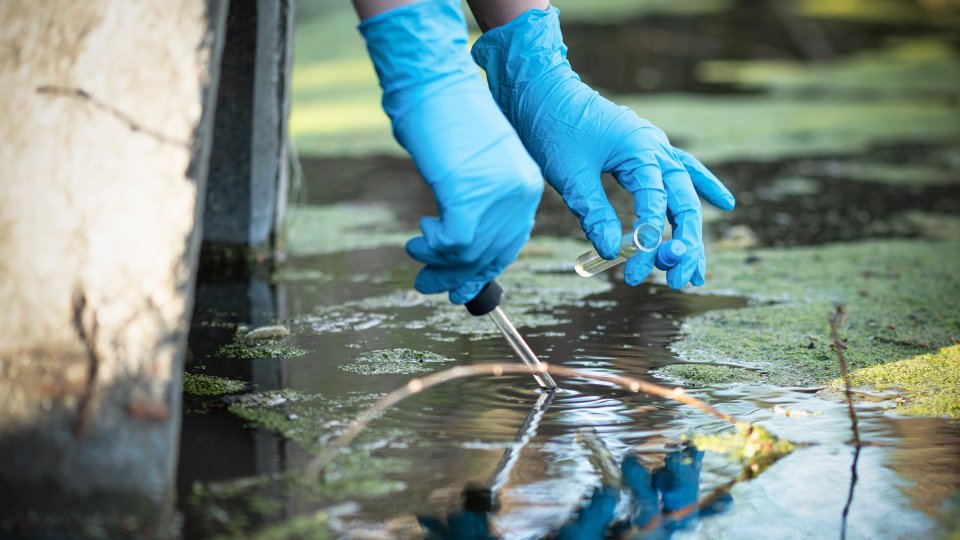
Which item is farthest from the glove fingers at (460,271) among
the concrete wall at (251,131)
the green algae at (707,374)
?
the concrete wall at (251,131)

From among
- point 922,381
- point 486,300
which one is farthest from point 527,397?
point 922,381

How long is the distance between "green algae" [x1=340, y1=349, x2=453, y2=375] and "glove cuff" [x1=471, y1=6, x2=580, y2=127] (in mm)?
371

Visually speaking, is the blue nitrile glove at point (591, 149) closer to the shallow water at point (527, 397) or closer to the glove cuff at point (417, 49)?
the shallow water at point (527, 397)

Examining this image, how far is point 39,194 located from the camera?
1096 millimetres

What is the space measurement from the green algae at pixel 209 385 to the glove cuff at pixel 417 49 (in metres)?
0.48

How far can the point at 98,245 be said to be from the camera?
1073 mm

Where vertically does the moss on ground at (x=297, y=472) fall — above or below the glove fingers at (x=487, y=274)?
below

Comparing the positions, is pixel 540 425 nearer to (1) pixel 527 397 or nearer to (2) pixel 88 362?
(1) pixel 527 397

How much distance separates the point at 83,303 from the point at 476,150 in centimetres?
45

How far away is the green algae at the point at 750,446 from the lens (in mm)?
1242

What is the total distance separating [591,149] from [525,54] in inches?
6.9

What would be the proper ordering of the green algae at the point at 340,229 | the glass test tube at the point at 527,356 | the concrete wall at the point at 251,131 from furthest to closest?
the green algae at the point at 340,229, the concrete wall at the point at 251,131, the glass test tube at the point at 527,356

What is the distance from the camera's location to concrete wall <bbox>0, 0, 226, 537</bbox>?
1.05 meters

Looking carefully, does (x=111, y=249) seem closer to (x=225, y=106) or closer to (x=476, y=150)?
(x=476, y=150)
